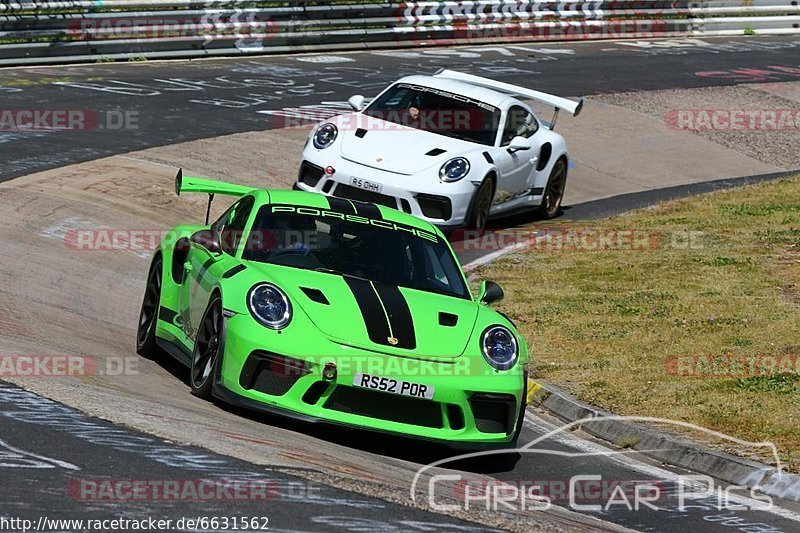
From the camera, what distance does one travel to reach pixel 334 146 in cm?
1573

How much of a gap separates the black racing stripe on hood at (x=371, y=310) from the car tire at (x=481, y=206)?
23.0 ft

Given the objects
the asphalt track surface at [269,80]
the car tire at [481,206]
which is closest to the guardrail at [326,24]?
the asphalt track surface at [269,80]

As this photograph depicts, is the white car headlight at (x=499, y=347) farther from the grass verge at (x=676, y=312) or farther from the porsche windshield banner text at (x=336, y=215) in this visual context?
the grass verge at (x=676, y=312)

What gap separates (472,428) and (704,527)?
58.9 inches

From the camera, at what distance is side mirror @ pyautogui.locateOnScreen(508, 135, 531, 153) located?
54.6 feet

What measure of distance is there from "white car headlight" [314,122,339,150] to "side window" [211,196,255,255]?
565cm

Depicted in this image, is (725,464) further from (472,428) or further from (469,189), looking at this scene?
(469,189)

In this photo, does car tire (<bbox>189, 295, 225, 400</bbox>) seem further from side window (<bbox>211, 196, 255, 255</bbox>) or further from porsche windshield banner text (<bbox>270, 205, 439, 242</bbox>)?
porsche windshield banner text (<bbox>270, 205, 439, 242</bbox>)

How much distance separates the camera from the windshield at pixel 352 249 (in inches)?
361

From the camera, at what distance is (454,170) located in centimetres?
1558

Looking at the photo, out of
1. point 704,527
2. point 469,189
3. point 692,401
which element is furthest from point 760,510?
point 469,189

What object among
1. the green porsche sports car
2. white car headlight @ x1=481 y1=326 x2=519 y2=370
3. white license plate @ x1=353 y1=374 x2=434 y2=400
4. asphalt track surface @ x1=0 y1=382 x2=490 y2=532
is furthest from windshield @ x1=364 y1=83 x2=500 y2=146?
asphalt track surface @ x1=0 y1=382 x2=490 y2=532

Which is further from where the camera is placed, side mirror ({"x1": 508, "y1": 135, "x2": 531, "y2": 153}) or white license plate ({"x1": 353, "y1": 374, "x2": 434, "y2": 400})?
side mirror ({"x1": 508, "y1": 135, "x2": 531, "y2": 153})

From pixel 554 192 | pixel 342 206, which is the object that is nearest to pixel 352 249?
pixel 342 206
